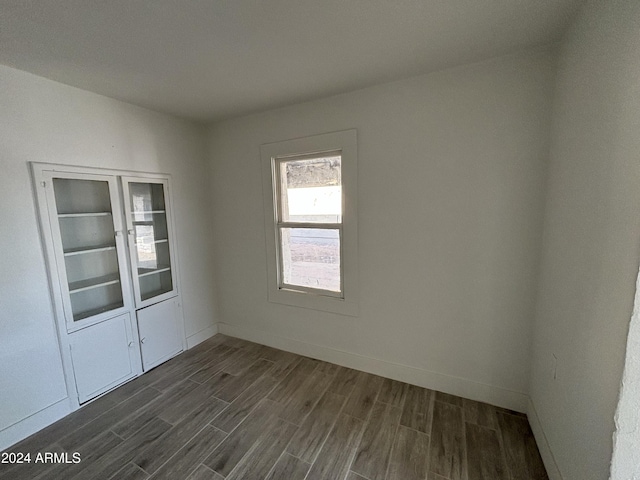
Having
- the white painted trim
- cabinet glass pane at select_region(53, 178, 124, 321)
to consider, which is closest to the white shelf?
cabinet glass pane at select_region(53, 178, 124, 321)

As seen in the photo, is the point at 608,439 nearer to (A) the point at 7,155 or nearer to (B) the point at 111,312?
(B) the point at 111,312

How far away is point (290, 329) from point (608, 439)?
2.31 m

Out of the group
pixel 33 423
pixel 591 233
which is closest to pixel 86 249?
pixel 33 423

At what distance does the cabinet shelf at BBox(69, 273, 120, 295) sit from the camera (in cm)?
213

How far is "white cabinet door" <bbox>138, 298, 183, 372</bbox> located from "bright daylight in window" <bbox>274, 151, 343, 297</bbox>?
1.19 m

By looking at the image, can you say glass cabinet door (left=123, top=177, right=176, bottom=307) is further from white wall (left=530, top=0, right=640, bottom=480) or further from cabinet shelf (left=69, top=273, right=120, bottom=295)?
white wall (left=530, top=0, right=640, bottom=480)

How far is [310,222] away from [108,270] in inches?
73.5

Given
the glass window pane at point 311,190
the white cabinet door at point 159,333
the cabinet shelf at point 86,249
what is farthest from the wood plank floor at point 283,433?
the glass window pane at point 311,190

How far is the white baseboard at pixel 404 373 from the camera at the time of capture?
1955 millimetres

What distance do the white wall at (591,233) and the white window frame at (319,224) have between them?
4.36ft

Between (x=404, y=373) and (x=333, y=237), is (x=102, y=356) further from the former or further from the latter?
(x=404, y=373)

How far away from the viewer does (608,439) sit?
97 centimetres

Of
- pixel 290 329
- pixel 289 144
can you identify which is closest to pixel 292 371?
pixel 290 329

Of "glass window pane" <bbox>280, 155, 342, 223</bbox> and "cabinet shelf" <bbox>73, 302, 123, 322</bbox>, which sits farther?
"glass window pane" <bbox>280, 155, 342, 223</bbox>
